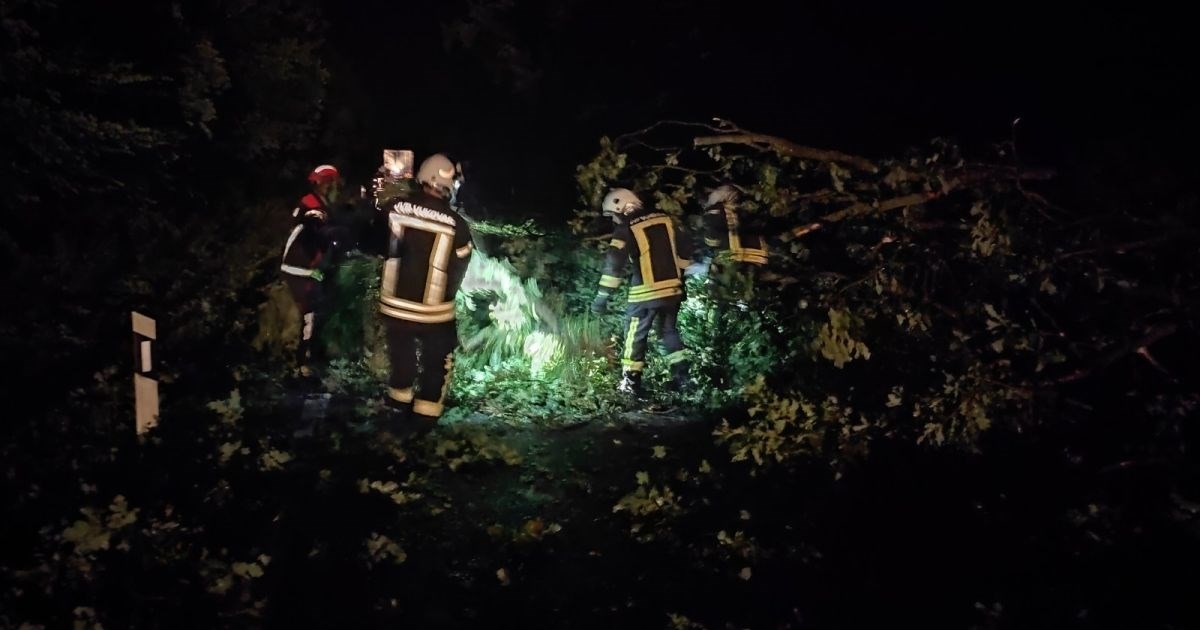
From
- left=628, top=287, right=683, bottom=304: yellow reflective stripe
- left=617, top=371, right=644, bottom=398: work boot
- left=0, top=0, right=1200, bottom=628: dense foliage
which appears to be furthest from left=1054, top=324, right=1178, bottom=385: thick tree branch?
left=617, top=371, right=644, bottom=398: work boot

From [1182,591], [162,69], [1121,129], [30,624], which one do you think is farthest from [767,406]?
[162,69]

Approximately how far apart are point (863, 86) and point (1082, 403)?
4196 mm

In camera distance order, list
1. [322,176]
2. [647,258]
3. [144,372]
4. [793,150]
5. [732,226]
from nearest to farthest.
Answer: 1. [144,372]
2. [793,150]
3. [647,258]
4. [732,226]
5. [322,176]

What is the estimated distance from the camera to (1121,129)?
559 centimetres

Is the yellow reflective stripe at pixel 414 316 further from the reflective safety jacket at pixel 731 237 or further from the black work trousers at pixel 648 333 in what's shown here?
the reflective safety jacket at pixel 731 237

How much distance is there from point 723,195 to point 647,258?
802 millimetres

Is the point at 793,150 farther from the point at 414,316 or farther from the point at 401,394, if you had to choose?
the point at 401,394

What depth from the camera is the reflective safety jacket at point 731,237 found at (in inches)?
252

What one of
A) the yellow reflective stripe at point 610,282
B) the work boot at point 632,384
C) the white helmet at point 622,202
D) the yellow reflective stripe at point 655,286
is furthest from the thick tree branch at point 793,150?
the work boot at point 632,384

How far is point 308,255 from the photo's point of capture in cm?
668

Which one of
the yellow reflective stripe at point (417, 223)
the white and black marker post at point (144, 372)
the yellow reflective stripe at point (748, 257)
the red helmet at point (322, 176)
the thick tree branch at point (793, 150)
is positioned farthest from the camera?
the red helmet at point (322, 176)

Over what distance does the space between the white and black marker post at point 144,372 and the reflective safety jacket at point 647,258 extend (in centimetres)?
316

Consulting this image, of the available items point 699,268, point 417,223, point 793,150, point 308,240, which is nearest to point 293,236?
point 308,240

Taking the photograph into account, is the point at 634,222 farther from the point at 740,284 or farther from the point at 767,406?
the point at 767,406
